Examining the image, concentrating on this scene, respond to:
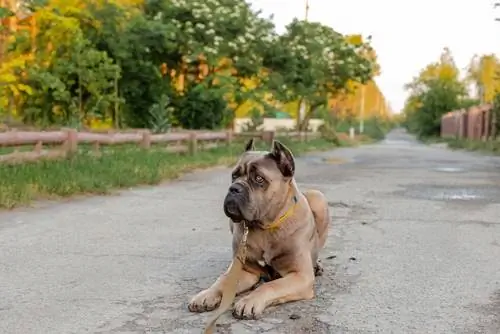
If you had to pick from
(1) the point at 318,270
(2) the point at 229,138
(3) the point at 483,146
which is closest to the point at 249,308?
(1) the point at 318,270

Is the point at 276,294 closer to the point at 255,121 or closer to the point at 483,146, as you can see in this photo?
the point at 255,121

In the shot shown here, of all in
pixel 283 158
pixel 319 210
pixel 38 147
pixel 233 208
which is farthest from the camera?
pixel 38 147

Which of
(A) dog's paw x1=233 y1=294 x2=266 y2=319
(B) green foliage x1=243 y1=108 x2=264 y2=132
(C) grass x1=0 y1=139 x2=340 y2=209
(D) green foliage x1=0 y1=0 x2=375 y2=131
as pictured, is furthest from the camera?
(B) green foliage x1=243 y1=108 x2=264 y2=132

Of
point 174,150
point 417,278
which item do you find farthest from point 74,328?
point 174,150

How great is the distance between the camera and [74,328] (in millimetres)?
3762

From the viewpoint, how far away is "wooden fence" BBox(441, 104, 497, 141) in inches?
1459

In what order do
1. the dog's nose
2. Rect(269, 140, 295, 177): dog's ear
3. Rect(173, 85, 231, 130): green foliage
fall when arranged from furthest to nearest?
Rect(173, 85, 231, 130): green foliage, Rect(269, 140, 295, 177): dog's ear, the dog's nose

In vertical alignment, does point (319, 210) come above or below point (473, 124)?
above

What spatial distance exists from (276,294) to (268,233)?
1.29ft

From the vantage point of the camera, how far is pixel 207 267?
17.7 ft

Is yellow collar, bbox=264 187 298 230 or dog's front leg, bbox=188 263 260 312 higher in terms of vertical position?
yellow collar, bbox=264 187 298 230

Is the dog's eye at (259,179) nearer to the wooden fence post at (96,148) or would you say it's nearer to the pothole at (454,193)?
the pothole at (454,193)

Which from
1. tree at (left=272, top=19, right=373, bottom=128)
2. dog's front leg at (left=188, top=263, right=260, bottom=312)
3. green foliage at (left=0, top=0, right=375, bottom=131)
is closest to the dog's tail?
dog's front leg at (left=188, top=263, right=260, bottom=312)

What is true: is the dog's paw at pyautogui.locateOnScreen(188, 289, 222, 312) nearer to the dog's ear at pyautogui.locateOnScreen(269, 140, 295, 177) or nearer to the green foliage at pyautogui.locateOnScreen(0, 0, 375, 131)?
the dog's ear at pyautogui.locateOnScreen(269, 140, 295, 177)
